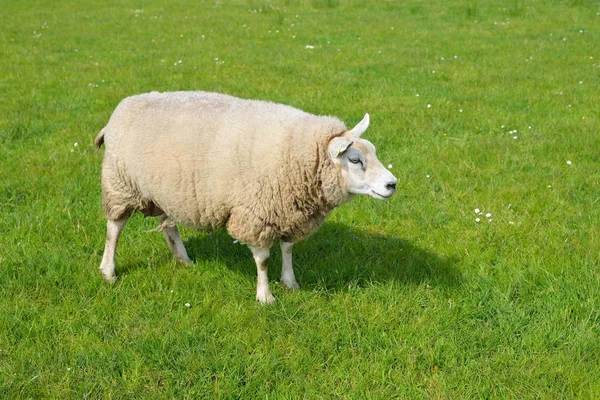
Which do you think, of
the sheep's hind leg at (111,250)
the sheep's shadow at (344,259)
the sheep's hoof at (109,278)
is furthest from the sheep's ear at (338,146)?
the sheep's hoof at (109,278)

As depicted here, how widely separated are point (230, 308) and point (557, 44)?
1086cm

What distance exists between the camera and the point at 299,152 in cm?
407

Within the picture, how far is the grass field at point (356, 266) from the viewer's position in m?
3.65

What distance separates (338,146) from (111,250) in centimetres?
206

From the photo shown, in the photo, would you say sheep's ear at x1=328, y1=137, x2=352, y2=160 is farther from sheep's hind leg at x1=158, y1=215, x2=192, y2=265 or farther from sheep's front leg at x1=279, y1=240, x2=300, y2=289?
sheep's hind leg at x1=158, y1=215, x2=192, y2=265

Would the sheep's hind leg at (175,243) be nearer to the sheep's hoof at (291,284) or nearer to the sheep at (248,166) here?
the sheep at (248,166)

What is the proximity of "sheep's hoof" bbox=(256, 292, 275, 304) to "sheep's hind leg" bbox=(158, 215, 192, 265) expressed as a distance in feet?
2.55

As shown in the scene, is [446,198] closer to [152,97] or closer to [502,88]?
[152,97]

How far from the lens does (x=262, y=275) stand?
4422 millimetres

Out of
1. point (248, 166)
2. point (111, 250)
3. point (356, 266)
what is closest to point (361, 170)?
point (248, 166)

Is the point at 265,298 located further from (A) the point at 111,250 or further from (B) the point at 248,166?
(A) the point at 111,250

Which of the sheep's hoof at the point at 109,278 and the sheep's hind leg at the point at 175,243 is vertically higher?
the sheep's hind leg at the point at 175,243

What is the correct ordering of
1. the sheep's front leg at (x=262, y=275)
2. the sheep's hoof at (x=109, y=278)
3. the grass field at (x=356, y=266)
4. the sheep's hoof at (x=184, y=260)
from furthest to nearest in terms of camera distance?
the sheep's hoof at (x=184, y=260) < the sheep's hoof at (x=109, y=278) < the sheep's front leg at (x=262, y=275) < the grass field at (x=356, y=266)

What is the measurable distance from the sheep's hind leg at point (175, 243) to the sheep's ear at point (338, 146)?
5.46 feet
